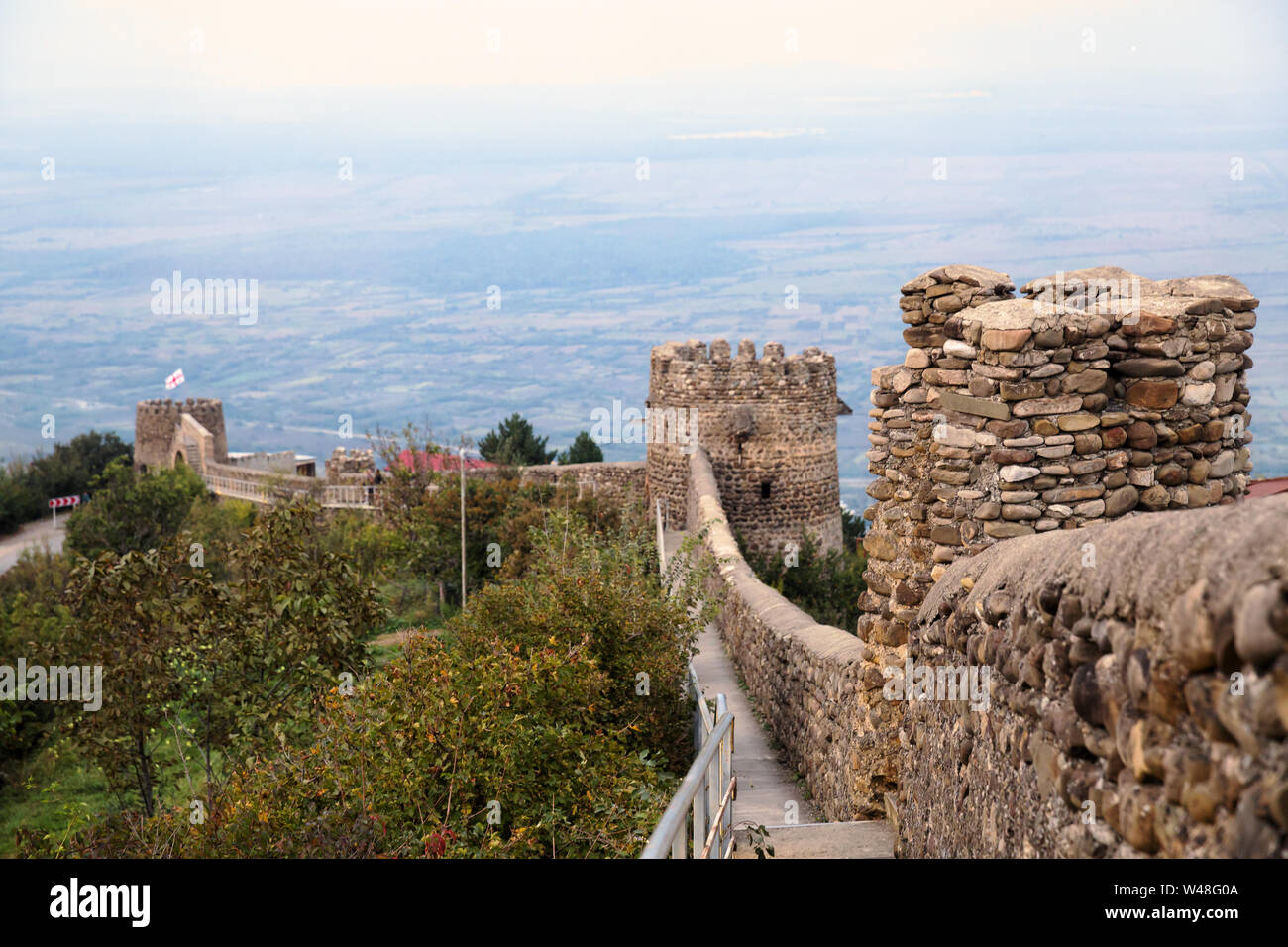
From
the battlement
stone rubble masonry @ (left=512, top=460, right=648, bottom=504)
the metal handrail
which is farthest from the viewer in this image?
stone rubble masonry @ (left=512, top=460, right=648, bottom=504)

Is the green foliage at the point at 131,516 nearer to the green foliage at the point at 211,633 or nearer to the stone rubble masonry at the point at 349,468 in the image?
the stone rubble masonry at the point at 349,468

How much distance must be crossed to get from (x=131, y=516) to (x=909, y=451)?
3496 cm

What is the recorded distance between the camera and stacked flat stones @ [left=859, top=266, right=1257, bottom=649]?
5.93 m

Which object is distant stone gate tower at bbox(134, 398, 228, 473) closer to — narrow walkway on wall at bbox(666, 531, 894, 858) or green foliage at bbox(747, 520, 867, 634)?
green foliage at bbox(747, 520, 867, 634)

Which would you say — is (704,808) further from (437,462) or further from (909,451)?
(437,462)

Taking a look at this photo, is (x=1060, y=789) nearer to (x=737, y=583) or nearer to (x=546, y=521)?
(x=737, y=583)

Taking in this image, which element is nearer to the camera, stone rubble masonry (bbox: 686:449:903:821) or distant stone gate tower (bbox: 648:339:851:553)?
stone rubble masonry (bbox: 686:449:903:821)

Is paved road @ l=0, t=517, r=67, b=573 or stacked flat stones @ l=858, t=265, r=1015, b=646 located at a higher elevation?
stacked flat stones @ l=858, t=265, r=1015, b=646

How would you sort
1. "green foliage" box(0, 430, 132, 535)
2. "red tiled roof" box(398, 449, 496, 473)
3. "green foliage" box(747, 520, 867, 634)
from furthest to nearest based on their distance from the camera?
"green foliage" box(0, 430, 132, 535), "red tiled roof" box(398, 449, 496, 473), "green foliage" box(747, 520, 867, 634)

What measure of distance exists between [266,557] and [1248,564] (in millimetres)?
11743

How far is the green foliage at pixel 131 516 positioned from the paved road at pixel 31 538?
7.53 m

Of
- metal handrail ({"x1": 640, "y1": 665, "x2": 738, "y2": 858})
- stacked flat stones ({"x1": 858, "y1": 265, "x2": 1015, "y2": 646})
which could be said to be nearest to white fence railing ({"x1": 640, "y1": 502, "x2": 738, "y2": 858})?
metal handrail ({"x1": 640, "y1": 665, "x2": 738, "y2": 858})

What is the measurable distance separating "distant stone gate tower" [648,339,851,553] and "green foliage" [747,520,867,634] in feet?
1.89

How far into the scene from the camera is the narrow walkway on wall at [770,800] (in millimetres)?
6562
